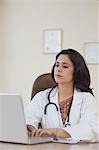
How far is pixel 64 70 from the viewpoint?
2016 millimetres

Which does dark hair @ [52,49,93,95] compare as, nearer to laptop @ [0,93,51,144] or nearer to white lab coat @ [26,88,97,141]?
white lab coat @ [26,88,97,141]

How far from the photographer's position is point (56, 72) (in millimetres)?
1999

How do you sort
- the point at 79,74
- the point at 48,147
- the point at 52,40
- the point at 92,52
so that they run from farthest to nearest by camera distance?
the point at 52,40 → the point at 92,52 → the point at 79,74 → the point at 48,147

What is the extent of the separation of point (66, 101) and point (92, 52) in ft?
8.22

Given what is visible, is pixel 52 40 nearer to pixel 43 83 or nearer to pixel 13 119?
pixel 43 83

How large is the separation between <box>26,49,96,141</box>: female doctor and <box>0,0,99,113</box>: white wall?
7.63 feet

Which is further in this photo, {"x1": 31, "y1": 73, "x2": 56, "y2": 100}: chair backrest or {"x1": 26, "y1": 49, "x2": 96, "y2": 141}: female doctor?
{"x1": 31, "y1": 73, "x2": 56, "y2": 100}: chair backrest

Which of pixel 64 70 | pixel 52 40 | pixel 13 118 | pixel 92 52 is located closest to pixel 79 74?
pixel 64 70

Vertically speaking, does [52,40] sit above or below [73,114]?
above

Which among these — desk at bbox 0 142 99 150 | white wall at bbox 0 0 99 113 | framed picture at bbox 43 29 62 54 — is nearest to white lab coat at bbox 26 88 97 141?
desk at bbox 0 142 99 150

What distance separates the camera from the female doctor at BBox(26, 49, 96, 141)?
1925 mm

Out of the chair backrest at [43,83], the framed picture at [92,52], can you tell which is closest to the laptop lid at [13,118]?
the chair backrest at [43,83]

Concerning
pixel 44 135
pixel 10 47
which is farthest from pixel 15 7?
pixel 44 135

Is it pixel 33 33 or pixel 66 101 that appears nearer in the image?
pixel 66 101
